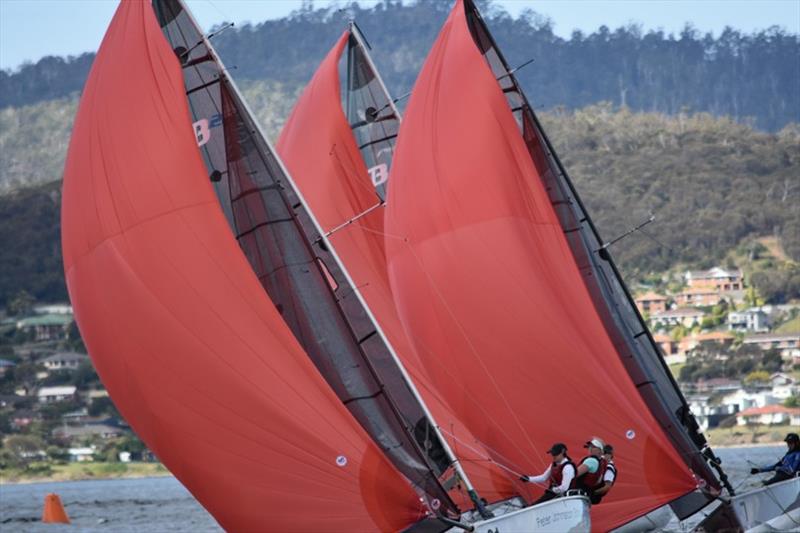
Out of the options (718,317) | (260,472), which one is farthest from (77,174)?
(718,317)

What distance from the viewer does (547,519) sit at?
17.2 meters

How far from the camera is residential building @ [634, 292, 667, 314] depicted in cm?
12344

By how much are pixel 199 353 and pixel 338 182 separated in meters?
7.63

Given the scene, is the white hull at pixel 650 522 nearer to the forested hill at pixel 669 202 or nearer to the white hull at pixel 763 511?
the white hull at pixel 763 511

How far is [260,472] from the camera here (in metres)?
17.0

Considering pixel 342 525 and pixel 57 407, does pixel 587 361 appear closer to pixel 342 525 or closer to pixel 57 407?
pixel 342 525

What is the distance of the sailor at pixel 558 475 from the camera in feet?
59.1

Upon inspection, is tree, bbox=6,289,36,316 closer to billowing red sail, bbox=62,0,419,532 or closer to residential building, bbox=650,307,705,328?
residential building, bbox=650,307,705,328

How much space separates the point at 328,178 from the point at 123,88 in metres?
6.48

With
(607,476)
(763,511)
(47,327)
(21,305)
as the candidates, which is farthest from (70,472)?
(607,476)

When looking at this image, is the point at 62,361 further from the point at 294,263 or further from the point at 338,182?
the point at 294,263

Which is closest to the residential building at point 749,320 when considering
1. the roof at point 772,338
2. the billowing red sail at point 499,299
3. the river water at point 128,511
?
the roof at point 772,338

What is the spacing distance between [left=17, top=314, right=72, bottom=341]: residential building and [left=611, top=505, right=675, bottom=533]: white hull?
340 feet

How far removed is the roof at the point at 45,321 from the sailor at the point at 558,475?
107045mm
